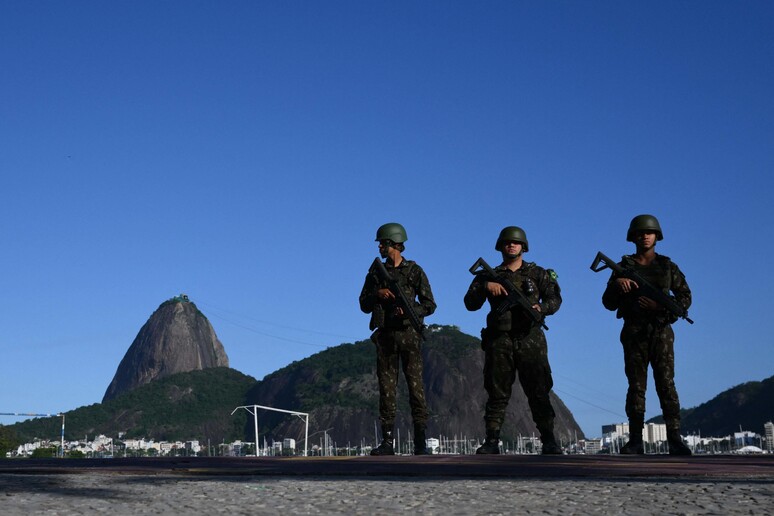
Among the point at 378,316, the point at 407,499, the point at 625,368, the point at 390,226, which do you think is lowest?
the point at 407,499

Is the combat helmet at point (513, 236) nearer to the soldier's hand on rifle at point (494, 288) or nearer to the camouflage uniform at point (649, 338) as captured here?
the soldier's hand on rifle at point (494, 288)

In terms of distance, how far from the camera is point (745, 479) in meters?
6.72

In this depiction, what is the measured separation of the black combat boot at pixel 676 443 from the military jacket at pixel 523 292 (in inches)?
68.7

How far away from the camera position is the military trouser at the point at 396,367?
36.7 feet

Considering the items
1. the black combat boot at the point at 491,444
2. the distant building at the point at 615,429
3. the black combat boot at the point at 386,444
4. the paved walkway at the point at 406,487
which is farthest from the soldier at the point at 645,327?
the distant building at the point at 615,429

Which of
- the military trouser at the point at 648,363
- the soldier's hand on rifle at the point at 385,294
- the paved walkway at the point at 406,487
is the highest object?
the soldier's hand on rifle at the point at 385,294

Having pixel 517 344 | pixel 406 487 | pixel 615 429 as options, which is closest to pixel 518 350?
pixel 517 344

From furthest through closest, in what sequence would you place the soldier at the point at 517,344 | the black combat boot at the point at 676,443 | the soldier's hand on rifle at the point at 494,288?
1. the soldier at the point at 517,344
2. the soldier's hand on rifle at the point at 494,288
3. the black combat boot at the point at 676,443

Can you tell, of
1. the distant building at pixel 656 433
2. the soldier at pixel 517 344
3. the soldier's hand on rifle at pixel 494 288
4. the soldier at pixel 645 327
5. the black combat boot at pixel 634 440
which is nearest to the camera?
the black combat boot at pixel 634 440

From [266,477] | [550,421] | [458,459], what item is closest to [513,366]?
[550,421]

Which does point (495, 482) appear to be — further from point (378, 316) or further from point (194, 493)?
point (378, 316)

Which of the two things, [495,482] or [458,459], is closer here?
[495,482]

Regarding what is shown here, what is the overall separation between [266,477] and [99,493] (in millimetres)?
1609

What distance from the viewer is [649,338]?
1038 centimetres
